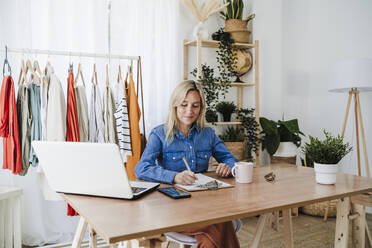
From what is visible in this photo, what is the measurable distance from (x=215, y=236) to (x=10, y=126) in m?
1.69

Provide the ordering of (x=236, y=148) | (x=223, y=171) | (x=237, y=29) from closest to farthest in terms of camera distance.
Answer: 1. (x=223, y=171)
2. (x=236, y=148)
3. (x=237, y=29)

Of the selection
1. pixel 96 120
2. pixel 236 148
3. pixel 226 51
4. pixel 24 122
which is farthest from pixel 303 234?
pixel 24 122

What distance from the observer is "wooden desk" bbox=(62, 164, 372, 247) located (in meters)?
0.96

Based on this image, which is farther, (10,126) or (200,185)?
(10,126)

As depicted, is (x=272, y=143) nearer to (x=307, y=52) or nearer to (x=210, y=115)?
(x=210, y=115)

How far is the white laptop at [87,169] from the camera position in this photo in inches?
45.3

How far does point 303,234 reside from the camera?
115 inches

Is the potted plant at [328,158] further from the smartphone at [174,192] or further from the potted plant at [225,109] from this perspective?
the potted plant at [225,109]

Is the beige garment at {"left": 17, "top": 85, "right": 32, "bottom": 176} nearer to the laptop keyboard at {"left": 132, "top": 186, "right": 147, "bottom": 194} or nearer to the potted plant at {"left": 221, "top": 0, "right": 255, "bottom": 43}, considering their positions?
the laptop keyboard at {"left": 132, "top": 186, "right": 147, "bottom": 194}

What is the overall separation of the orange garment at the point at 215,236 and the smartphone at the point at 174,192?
0.70 feet

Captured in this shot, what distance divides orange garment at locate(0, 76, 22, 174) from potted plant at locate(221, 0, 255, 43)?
2.30m

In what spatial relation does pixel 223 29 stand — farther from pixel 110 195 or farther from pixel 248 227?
pixel 110 195

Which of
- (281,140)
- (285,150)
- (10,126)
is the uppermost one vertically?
(10,126)

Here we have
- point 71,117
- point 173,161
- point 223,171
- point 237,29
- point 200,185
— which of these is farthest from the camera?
point 237,29
